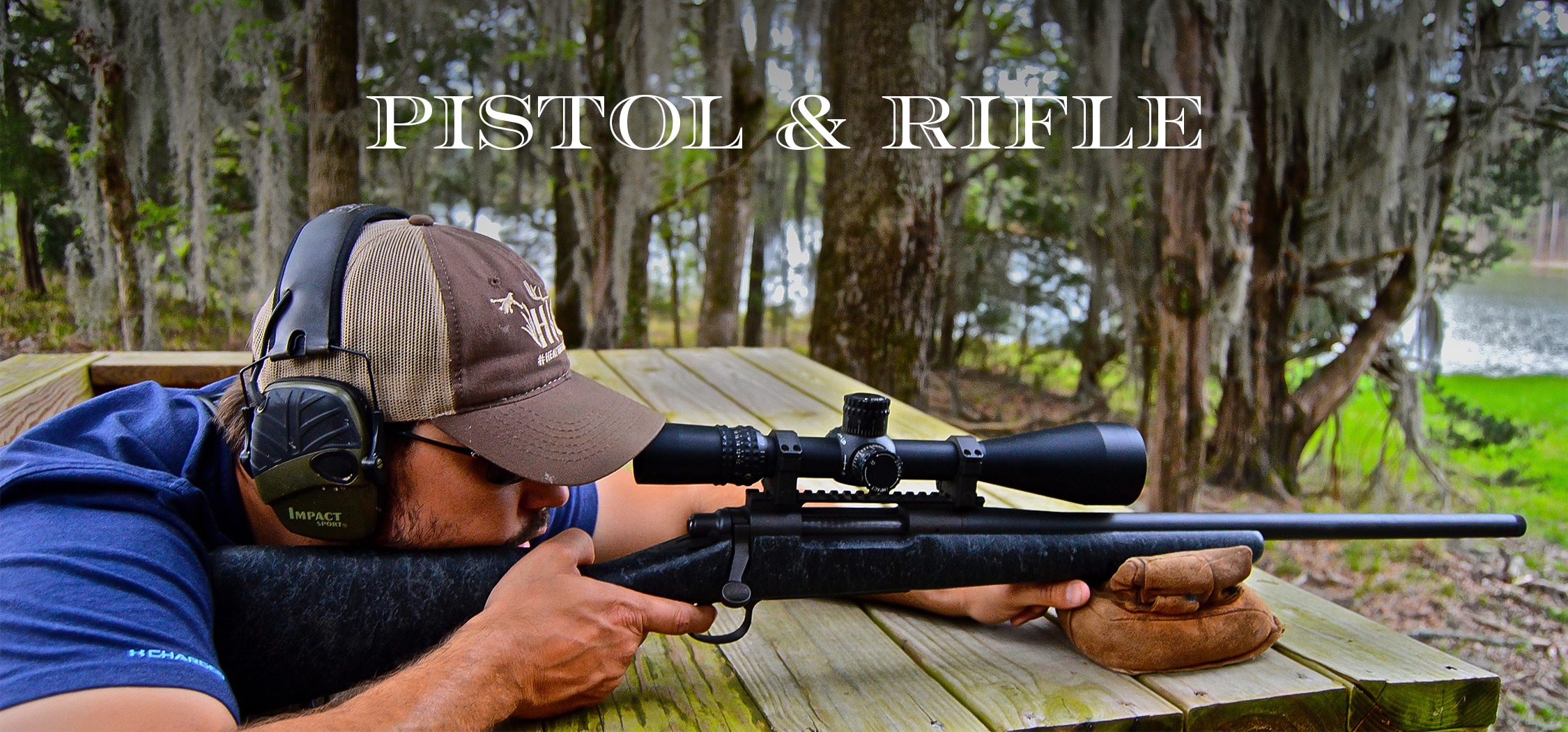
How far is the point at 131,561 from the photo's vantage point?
108 cm

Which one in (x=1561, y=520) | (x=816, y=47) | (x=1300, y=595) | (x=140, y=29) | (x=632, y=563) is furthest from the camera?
(x=816, y=47)

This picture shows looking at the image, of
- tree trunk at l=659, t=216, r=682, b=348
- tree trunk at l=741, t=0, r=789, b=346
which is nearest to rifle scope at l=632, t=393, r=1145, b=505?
tree trunk at l=741, t=0, r=789, b=346

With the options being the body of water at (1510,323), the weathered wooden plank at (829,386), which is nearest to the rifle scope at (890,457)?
the weathered wooden plank at (829,386)

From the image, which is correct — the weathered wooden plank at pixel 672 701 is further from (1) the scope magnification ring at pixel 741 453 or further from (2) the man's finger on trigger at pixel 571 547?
(1) the scope magnification ring at pixel 741 453

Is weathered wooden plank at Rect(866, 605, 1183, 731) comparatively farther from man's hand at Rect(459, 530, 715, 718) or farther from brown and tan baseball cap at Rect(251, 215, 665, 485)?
brown and tan baseball cap at Rect(251, 215, 665, 485)

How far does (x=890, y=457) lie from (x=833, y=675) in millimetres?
409

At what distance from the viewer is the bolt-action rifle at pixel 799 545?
1.28 m

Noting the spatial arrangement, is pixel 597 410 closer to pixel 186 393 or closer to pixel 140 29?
pixel 186 393

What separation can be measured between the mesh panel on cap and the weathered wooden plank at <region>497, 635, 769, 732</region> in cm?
55

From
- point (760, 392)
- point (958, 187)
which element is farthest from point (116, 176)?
point (958, 187)

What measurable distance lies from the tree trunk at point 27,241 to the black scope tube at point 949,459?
17.6 feet

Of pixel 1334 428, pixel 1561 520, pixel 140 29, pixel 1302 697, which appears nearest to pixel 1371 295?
pixel 1334 428

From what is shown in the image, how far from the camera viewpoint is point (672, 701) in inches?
60.2

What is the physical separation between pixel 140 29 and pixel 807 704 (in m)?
5.68
